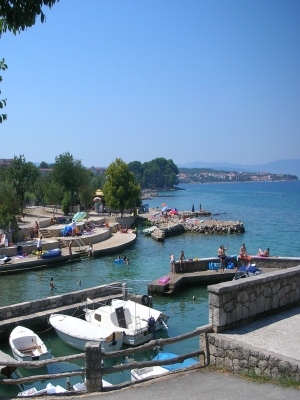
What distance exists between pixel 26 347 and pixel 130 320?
469cm

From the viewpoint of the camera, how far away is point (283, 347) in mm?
8398

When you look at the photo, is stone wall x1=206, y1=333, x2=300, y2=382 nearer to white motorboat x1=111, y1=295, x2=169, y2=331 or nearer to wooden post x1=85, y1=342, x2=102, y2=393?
wooden post x1=85, y1=342, x2=102, y2=393

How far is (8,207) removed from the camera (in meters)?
38.3

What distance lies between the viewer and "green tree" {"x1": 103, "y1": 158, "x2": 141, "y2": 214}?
59.2 m

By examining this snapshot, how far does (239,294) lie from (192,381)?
2113 millimetres

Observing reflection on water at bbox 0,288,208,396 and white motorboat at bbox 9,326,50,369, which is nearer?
reflection on water at bbox 0,288,208,396

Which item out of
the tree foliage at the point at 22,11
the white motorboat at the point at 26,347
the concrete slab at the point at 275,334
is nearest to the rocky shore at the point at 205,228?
the white motorboat at the point at 26,347

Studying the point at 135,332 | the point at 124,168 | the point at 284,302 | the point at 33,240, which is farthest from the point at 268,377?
the point at 124,168

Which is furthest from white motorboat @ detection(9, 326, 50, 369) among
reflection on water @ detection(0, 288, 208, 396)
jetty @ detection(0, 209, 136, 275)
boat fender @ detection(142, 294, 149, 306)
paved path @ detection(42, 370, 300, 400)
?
jetty @ detection(0, 209, 136, 275)

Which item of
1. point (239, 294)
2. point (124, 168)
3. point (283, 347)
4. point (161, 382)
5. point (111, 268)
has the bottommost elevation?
point (111, 268)

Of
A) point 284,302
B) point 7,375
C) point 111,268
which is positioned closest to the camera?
point 284,302

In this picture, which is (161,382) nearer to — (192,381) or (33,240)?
(192,381)

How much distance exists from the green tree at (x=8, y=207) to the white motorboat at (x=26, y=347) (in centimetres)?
2209

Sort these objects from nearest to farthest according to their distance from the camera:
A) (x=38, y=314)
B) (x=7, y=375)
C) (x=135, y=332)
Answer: (x=7, y=375), (x=135, y=332), (x=38, y=314)
